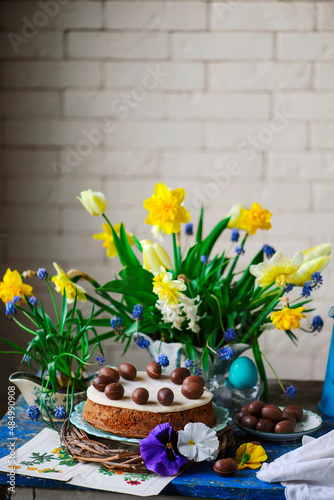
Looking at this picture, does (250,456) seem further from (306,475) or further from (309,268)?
(309,268)

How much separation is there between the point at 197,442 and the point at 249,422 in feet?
0.59

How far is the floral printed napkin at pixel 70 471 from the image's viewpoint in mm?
823

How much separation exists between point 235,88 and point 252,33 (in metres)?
0.18

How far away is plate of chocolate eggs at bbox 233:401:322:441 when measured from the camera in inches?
39.1

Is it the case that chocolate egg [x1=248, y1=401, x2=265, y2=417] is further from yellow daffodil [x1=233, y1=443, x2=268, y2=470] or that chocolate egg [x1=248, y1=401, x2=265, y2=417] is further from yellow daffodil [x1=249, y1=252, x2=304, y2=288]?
yellow daffodil [x1=249, y1=252, x2=304, y2=288]

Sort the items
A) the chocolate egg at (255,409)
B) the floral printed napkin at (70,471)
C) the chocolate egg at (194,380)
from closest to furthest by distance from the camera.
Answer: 1. the floral printed napkin at (70,471)
2. the chocolate egg at (194,380)
3. the chocolate egg at (255,409)

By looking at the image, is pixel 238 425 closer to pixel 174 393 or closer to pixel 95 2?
pixel 174 393

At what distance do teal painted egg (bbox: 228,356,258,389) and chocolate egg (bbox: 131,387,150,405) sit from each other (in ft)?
0.94

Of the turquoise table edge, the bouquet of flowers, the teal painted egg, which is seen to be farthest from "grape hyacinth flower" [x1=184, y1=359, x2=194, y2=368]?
the turquoise table edge

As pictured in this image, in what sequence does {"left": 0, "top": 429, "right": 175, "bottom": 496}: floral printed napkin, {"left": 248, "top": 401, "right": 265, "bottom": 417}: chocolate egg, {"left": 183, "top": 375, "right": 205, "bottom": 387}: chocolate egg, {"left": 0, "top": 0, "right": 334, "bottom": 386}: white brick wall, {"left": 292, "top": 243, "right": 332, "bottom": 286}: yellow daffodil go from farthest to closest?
{"left": 0, "top": 0, "right": 334, "bottom": 386}: white brick wall, {"left": 292, "top": 243, "right": 332, "bottom": 286}: yellow daffodil, {"left": 248, "top": 401, "right": 265, "bottom": 417}: chocolate egg, {"left": 183, "top": 375, "right": 205, "bottom": 387}: chocolate egg, {"left": 0, "top": 429, "right": 175, "bottom": 496}: floral printed napkin

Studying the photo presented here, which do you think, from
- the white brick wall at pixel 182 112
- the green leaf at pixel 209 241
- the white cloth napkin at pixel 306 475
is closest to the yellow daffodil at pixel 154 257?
the green leaf at pixel 209 241

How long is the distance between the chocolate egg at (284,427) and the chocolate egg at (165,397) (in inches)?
9.0

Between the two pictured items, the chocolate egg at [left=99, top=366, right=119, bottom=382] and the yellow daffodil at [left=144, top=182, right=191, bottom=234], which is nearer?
the chocolate egg at [left=99, top=366, right=119, bottom=382]

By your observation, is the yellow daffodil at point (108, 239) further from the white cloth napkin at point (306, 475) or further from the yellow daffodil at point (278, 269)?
the white cloth napkin at point (306, 475)
